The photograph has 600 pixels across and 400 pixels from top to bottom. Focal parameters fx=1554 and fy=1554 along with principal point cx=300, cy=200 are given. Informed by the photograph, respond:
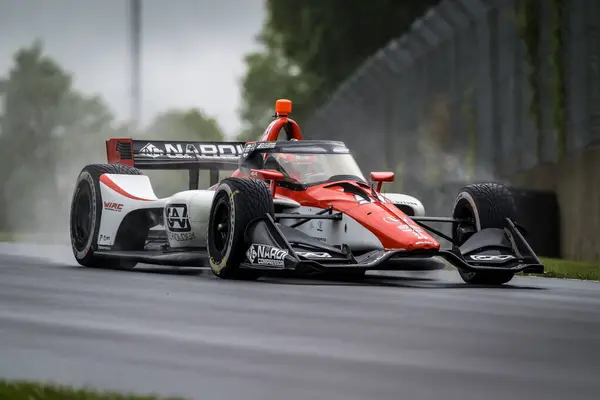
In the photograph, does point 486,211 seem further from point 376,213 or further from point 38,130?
point 38,130

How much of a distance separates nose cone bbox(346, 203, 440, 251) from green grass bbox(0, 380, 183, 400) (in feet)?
20.9

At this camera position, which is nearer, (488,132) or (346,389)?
(346,389)

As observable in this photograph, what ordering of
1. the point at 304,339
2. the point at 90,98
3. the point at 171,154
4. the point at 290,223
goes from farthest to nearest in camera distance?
the point at 90,98 < the point at 171,154 < the point at 290,223 < the point at 304,339

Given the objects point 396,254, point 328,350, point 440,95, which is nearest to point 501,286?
point 396,254

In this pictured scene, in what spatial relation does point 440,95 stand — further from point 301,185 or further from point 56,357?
point 56,357

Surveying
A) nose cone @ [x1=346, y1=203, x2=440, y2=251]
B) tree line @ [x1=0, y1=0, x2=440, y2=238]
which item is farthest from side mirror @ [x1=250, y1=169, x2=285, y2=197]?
tree line @ [x1=0, y1=0, x2=440, y2=238]

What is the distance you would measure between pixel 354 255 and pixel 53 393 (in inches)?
283

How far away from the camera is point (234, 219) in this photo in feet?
43.7

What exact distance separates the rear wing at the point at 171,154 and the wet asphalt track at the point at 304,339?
14.7 feet

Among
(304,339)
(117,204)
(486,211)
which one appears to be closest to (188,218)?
(117,204)

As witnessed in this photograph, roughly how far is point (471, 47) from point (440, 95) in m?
2.88

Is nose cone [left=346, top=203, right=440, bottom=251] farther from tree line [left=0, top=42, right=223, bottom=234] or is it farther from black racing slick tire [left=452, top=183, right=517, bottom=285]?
tree line [left=0, top=42, right=223, bottom=234]

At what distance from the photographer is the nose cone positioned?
12.9 meters

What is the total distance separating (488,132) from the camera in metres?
24.4
